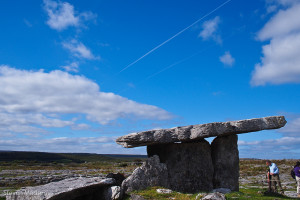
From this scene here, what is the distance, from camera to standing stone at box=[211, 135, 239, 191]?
1889 centimetres

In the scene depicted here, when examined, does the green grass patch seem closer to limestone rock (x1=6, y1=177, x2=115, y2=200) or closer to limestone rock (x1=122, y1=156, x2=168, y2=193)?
limestone rock (x1=122, y1=156, x2=168, y2=193)

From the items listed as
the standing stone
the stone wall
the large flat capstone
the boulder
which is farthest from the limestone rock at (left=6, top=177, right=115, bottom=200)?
the standing stone

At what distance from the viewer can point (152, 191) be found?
14.9m

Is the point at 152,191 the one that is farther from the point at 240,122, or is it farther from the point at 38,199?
the point at 240,122

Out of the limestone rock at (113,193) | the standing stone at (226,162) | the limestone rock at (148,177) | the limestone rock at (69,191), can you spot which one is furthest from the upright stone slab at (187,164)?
the limestone rock at (69,191)

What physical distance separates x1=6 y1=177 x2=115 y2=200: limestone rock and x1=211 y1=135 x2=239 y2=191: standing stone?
7673 millimetres

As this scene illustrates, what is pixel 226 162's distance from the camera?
19.3 meters

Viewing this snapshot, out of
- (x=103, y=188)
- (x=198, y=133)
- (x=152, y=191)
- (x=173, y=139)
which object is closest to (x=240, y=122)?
(x=198, y=133)

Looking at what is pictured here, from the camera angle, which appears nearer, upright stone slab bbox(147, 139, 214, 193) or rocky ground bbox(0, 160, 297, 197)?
upright stone slab bbox(147, 139, 214, 193)

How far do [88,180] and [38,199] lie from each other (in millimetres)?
2649

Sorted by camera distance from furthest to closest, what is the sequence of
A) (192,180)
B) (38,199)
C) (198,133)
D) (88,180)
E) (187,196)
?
(192,180) < (198,133) < (88,180) < (187,196) < (38,199)

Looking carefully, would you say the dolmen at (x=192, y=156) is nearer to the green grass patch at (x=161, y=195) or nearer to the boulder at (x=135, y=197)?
the green grass patch at (x=161, y=195)

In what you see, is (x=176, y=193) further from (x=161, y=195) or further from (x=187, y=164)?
(x=187, y=164)

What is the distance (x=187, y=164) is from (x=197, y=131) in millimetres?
2808
